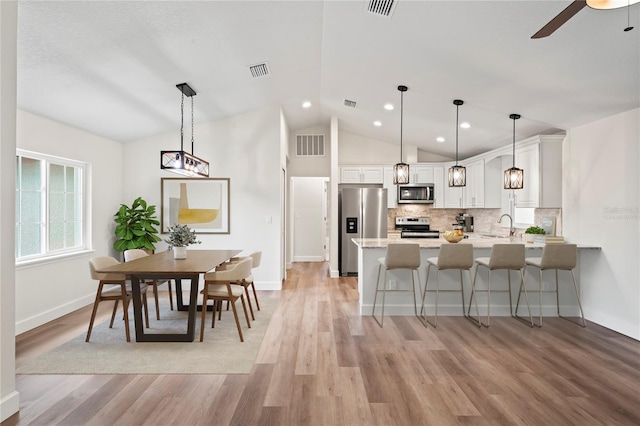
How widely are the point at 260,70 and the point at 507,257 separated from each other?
358cm

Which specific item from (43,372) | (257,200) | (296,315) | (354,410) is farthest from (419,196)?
(43,372)

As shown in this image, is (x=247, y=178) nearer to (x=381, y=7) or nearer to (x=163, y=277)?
(x=163, y=277)

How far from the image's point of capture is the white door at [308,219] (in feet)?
31.0

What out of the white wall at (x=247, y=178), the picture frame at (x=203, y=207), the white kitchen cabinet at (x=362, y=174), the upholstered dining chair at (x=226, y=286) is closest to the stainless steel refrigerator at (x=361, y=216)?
the white kitchen cabinet at (x=362, y=174)

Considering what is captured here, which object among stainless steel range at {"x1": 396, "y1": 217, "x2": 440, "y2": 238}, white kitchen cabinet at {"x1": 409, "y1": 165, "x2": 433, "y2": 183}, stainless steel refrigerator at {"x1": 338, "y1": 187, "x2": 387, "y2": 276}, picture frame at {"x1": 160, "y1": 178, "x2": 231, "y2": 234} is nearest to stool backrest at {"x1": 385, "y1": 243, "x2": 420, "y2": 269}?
picture frame at {"x1": 160, "y1": 178, "x2": 231, "y2": 234}

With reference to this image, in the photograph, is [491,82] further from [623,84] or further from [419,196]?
[419,196]

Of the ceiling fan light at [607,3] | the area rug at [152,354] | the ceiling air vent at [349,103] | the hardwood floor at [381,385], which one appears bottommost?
the hardwood floor at [381,385]

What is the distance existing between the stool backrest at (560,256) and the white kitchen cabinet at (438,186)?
3436 millimetres

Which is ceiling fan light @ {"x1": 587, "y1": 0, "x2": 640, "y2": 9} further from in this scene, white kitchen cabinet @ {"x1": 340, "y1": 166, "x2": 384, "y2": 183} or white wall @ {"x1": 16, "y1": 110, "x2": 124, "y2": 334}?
white kitchen cabinet @ {"x1": 340, "y1": 166, "x2": 384, "y2": 183}

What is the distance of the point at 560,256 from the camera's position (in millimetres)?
4086

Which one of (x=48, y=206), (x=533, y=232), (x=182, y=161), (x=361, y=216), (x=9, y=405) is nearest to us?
(x=9, y=405)

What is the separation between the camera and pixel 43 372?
9.53 ft

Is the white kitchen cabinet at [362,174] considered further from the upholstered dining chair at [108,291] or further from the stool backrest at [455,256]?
the upholstered dining chair at [108,291]

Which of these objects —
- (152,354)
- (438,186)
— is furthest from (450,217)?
(152,354)
